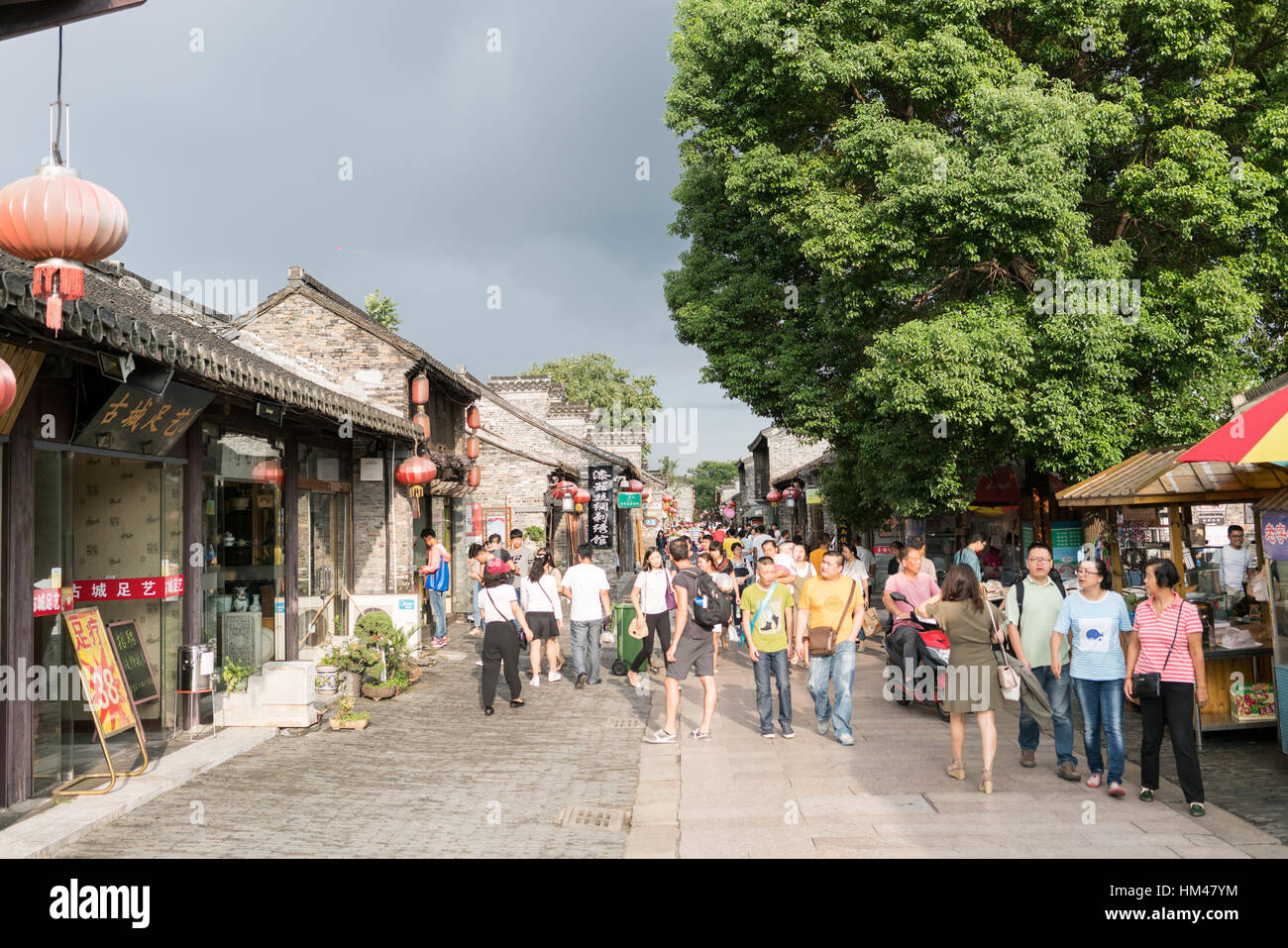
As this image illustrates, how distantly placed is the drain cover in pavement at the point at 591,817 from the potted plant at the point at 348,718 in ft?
11.7

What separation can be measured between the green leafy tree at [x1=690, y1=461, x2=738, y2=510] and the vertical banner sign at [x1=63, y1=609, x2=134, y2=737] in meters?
116

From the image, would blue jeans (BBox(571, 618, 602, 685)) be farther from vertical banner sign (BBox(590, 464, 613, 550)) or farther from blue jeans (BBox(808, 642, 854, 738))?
vertical banner sign (BBox(590, 464, 613, 550))

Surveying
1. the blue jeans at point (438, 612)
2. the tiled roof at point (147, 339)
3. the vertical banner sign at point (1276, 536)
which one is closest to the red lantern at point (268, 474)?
the tiled roof at point (147, 339)

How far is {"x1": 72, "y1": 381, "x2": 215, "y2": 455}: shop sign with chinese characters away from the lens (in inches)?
275

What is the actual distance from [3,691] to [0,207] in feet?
11.5

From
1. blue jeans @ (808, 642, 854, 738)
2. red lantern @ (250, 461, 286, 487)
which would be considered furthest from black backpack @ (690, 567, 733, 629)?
red lantern @ (250, 461, 286, 487)

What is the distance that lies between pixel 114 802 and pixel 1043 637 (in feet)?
22.8

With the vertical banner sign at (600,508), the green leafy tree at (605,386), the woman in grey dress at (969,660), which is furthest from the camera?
the green leafy tree at (605,386)

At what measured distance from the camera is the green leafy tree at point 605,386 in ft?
184

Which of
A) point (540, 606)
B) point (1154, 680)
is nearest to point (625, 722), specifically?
point (540, 606)

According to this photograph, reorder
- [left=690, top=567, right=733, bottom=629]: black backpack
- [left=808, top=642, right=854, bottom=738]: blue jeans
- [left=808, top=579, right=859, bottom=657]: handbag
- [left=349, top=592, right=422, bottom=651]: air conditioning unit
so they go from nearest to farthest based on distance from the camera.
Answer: [left=690, top=567, right=733, bottom=629]: black backpack
[left=808, top=642, right=854, bottom=738]: blue jeans
[left=808, top=579, right=859, bottom=657]: handbag
[left=349, top=592, right=422, bottom=651]: air conditioning unit

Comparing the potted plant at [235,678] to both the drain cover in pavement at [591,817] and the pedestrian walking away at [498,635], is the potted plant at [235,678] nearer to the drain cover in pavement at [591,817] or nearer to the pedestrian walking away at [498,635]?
A: the pedestrian walking away at [498,635]

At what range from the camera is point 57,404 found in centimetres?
678

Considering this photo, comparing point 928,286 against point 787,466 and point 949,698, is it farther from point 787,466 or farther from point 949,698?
point 787,466
